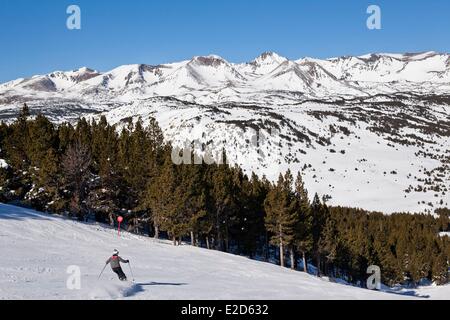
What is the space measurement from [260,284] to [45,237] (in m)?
18.5

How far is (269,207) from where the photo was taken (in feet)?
175

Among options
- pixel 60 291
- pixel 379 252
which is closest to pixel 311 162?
pixel 379 252

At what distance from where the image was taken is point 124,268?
91.4ft

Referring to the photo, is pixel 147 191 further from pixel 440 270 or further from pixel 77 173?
pixel 440 270

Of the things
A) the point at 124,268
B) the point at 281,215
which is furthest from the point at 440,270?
the point at 124,268

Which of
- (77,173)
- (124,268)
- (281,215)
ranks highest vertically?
(77,173)

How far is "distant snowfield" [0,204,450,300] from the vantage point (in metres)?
20.8

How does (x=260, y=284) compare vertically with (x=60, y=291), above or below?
below

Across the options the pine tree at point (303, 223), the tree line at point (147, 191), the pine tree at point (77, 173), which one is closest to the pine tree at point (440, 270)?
the tree line at point (147, 191)

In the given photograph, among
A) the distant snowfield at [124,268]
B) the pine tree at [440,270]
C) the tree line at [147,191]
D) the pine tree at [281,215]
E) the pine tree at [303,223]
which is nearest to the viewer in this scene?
the distant snowfield at [124,268]

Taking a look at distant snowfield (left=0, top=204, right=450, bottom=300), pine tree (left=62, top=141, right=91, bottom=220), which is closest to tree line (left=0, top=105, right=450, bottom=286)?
pine tree (left=62, top=141, right=91, bottom=220)

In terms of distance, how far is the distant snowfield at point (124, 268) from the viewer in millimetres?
20781

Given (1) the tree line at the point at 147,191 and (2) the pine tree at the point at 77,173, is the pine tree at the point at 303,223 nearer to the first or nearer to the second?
(1) the tree line at the point at 147,191

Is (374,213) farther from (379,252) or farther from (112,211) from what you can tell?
(112,211)
